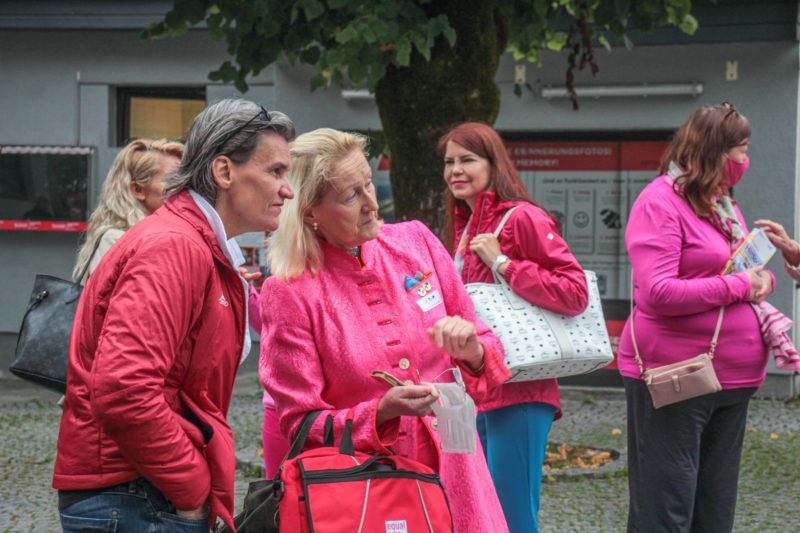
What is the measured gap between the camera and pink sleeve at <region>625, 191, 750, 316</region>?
4566 millimetres

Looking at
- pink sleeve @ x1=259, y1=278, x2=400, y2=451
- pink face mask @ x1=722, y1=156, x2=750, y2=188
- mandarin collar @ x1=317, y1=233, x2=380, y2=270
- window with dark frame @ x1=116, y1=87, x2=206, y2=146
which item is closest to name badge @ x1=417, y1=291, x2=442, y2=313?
mandarin collar @ x1=317, y1=233, x2=380, y2=270

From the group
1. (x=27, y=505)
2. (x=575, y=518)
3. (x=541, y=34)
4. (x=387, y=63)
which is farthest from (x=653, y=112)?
(x=27, y=505)

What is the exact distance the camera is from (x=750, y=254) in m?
4.70

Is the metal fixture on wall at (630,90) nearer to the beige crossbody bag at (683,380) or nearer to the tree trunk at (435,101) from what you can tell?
the tree trunk at (435,101)

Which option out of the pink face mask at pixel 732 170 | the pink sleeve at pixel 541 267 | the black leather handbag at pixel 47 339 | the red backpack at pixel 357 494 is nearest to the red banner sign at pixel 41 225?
the black leather handbag at pixel 47 339

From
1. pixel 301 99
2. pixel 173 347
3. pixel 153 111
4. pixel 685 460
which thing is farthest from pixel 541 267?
pixel 153 111

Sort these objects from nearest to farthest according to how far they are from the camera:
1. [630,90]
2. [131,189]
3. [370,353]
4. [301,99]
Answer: [370,353], [131,189], [630,90], [301,99]

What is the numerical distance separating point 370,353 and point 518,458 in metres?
1.49

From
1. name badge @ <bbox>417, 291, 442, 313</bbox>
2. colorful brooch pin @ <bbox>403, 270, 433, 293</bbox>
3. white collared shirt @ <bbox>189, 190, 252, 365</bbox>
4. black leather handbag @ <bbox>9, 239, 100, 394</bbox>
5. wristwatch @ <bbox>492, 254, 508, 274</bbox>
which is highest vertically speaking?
white collared shirt @ <bbox>189, 190, 252, 365</bbox>

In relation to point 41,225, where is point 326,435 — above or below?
below

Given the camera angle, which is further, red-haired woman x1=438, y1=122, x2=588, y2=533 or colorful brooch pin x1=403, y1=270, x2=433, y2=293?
red-haired woman x1=438, y1=122, x2=588, y2=533

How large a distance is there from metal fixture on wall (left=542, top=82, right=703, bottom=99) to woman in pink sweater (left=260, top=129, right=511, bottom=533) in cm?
926

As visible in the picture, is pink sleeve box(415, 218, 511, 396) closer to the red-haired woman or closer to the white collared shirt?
the white collared shirt

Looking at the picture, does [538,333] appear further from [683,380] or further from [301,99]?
[301,99]
